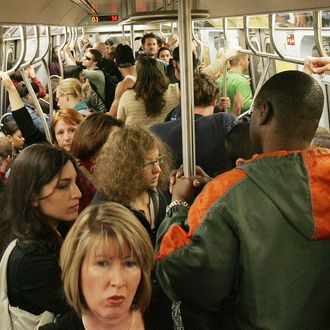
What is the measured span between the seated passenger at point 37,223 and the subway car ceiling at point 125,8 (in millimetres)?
607

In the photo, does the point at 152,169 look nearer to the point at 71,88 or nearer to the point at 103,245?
the point at 103,245

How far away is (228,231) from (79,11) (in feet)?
6.62

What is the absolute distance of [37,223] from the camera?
241cm

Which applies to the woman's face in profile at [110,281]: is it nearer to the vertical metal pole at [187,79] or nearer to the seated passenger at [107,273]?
the seated passenger at [107,273]

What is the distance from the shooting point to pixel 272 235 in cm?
183

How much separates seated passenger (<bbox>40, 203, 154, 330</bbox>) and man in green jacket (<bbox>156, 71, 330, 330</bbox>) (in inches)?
3.8

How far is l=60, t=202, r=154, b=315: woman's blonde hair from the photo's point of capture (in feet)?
6.50

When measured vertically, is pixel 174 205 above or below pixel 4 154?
above

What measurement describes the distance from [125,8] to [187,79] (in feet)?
3.12

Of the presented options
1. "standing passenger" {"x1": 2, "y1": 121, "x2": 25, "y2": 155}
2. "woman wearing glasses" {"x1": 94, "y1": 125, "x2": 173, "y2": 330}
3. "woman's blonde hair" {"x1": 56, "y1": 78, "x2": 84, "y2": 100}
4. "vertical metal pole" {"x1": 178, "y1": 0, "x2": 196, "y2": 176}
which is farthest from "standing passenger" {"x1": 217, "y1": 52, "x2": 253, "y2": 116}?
"vertical metal pole" {"x1": 178, "y1": 0, "x2": 196, "y2": 176}

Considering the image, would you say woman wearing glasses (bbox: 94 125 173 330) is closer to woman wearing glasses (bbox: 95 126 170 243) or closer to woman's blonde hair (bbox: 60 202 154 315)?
woman wearing glasses (bbox: 95 126 170 243)

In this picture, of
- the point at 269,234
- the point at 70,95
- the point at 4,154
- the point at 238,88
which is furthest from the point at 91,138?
the point at 238,88

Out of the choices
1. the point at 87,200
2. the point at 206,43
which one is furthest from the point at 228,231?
the point at 206,43

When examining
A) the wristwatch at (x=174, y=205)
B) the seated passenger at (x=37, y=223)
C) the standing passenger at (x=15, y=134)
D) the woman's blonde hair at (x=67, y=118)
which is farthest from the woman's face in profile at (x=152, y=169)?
the standing passenger at (x=15, y=134)
